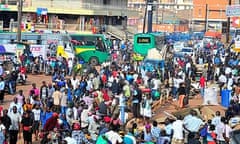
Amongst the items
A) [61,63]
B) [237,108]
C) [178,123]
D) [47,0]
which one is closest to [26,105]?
[178,123]

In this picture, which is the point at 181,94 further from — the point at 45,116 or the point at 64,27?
the point at 64,27

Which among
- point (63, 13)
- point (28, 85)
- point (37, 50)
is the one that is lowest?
point (28, 85)

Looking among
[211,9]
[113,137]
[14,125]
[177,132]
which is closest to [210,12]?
[211,9]

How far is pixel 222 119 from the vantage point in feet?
50.8

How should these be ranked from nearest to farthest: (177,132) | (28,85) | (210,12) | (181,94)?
(177,132) < (181,94) < (28,85) < (210,12)

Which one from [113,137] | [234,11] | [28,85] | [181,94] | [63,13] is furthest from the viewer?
[63,13]

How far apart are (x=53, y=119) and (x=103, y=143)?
9.84 feet

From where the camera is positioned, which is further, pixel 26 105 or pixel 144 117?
pixel 144 117

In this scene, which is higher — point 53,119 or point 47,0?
point 47,0

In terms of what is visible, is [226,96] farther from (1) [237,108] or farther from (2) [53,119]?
(2) [53,119]

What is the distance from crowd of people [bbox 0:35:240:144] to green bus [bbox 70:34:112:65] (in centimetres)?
1121

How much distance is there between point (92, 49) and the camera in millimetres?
41188

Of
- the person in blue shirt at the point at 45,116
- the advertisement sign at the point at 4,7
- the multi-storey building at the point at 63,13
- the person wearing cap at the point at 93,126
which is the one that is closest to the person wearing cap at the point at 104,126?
the person wearing cap at the point at 93,126

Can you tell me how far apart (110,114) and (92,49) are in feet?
75.4
